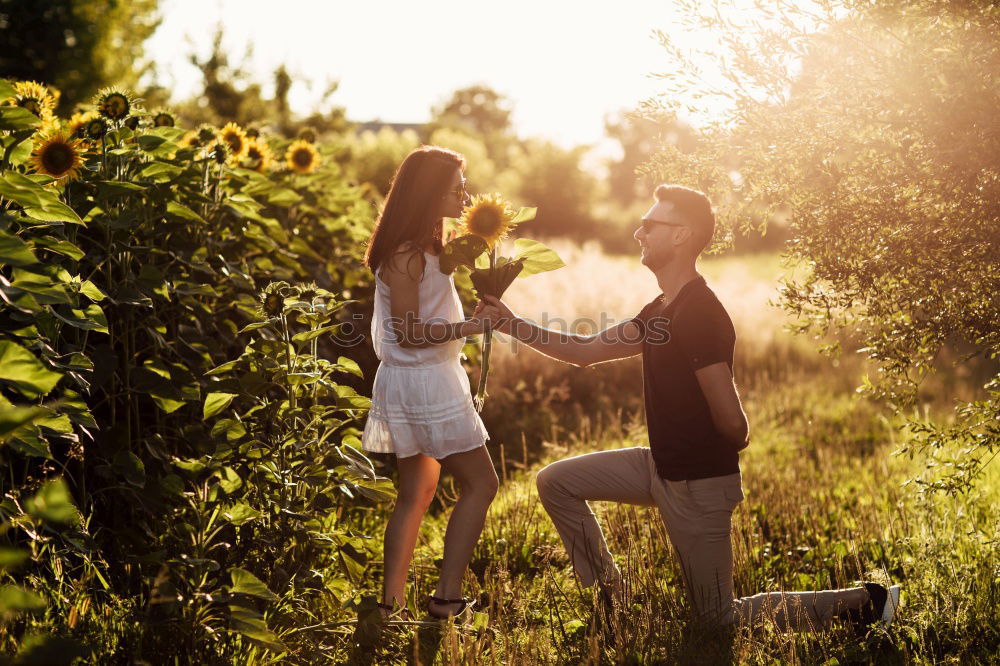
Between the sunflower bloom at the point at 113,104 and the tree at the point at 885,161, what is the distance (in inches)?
93.7

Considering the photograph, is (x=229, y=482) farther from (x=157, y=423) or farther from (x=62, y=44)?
(x=62, y=44)

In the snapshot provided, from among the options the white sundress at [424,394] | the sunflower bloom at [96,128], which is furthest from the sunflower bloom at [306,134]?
the white sundress at [424,394]

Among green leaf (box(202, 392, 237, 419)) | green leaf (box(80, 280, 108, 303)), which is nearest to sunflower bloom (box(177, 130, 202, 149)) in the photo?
green leaf (box(80, 280, 108, 303))

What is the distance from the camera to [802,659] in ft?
10.8

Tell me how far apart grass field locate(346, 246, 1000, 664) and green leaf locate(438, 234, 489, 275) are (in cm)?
120

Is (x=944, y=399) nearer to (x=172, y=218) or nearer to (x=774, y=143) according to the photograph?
(x=774, y=143)

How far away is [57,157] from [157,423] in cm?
121

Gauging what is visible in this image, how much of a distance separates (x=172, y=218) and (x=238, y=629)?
6.46ft

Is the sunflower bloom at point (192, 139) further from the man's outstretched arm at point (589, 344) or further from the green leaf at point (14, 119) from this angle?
the man's outstretched arm at point (589, 344)

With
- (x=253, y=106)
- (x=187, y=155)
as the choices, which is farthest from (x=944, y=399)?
(x=253, y=106)

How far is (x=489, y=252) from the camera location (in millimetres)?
3615

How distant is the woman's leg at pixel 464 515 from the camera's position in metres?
3.53

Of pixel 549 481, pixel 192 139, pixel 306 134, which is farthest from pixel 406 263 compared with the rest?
pixel 306 134

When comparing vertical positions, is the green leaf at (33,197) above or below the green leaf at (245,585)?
above
